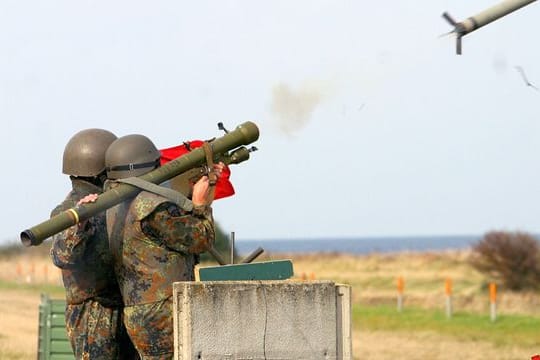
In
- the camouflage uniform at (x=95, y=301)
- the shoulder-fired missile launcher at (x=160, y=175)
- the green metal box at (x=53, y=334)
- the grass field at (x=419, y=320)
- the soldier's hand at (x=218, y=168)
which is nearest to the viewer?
the shoulder-fired missile launcher at (x=160, y=175)

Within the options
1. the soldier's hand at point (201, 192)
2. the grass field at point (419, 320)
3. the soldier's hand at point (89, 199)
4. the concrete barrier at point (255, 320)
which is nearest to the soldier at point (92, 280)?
the soldier's hand at point (89, 199)

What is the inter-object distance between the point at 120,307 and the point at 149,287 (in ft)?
1.41

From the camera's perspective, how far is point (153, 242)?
26.3 ft

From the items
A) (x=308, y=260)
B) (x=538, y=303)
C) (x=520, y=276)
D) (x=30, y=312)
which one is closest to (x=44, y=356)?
(x=30, y=312)

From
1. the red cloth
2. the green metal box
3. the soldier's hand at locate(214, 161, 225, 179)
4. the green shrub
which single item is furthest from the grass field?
the soldier's hand at locate(214, 161, 225, 179)

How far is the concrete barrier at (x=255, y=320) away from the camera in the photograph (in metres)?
7.28

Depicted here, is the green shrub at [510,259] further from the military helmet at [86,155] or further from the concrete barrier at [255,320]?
the concrete barrier at [255,320]

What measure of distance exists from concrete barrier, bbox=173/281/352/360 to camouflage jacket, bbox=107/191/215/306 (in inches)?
25.9

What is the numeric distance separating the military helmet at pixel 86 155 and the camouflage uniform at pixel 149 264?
41 cm

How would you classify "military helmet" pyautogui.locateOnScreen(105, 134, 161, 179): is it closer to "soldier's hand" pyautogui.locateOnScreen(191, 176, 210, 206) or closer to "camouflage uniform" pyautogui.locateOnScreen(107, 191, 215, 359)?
"camouflage uniform" pyautogui.locateOnScreen(107, 191, 215, 359)

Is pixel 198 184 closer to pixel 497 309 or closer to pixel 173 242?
pixel 173 242

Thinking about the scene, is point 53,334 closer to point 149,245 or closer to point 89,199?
point 149,245

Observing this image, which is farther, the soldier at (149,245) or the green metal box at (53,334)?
the green metal box at (53,334)

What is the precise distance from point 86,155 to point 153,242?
2.53ft
